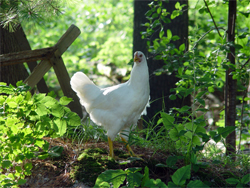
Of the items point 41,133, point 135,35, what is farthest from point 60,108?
point 135,35

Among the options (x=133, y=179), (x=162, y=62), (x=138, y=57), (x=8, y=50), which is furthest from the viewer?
(x=162, y=62)

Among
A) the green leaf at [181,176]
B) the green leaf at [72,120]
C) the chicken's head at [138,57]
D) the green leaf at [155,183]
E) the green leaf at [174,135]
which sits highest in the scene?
the chicken's head at [138,57]

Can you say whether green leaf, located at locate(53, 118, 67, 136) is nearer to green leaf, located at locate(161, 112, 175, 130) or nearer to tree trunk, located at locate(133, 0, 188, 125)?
green leaf, located at locate(161, 112, 175, 130)

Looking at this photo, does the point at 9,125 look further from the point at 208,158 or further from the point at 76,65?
the point at 76,65

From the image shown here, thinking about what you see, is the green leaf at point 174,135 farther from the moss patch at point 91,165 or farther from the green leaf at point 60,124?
the green leaf at point 60,124

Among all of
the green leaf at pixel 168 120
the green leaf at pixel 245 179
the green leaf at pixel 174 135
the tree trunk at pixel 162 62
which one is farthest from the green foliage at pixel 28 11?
the green leaf at pixel 245 179

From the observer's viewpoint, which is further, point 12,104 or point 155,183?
point 12,104

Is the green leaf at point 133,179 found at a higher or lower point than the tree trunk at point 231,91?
lower

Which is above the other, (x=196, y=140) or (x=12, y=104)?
(x=12, y=104)

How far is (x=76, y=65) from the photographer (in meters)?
7.81

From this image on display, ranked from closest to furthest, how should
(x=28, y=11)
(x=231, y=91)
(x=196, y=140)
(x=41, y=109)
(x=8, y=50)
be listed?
(x=196, y=140) → (x=41, y=109) → (x=28, y=11) → (x=231, y=91) → (x=8, y=50)

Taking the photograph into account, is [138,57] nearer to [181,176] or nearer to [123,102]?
[123,102]

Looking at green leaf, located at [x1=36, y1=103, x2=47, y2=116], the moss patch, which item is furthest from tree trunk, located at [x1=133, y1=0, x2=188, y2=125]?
green leaf, located at [x1=36, y1=103, x2=47, y2=116]

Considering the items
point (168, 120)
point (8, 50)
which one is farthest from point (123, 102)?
point (8, 50)
